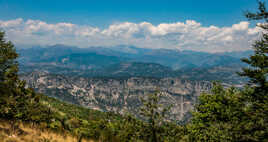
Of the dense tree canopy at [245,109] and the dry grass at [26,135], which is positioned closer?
the dry grass at [26,135]

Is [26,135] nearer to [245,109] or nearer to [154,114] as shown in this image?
[154,114]

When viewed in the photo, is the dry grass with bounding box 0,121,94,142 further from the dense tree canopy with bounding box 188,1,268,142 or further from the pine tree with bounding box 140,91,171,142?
the dense tree canopy with bounding box 188,1,268,142

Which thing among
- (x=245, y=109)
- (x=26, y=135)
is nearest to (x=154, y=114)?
(x=26, y=135)

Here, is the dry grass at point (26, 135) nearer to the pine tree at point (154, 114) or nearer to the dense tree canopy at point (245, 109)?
the pine tree at point (154, 114)

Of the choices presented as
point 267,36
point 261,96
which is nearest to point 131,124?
point 261,96

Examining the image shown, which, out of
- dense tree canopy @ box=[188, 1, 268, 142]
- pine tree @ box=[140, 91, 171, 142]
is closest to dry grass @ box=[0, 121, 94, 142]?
pine tree @ box=[140, 91, 171, 142]

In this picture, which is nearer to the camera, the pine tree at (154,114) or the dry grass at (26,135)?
the dry grass at (26,135)

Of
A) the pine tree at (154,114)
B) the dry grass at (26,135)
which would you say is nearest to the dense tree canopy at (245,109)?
the pine tree at (154,114)

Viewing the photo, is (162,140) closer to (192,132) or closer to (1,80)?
(1,80)
